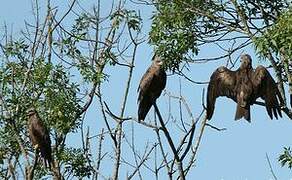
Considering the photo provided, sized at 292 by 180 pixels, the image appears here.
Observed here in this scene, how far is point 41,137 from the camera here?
489 inches

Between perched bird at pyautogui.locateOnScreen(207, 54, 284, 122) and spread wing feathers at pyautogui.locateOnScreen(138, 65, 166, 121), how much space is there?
0.61 metres

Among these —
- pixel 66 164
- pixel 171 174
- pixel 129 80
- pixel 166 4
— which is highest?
pixel 166 4

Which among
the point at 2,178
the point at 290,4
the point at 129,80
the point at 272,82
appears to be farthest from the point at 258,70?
the point at 2,178

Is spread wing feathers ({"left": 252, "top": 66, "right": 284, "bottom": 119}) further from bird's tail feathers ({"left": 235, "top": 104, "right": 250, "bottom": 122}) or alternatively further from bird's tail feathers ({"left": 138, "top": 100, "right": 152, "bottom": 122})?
bird's tail feathers ({"left": 138, "top": 100, "right": 152, "bottom": 122})

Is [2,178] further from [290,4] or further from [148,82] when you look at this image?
[290,4]

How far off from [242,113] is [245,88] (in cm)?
30

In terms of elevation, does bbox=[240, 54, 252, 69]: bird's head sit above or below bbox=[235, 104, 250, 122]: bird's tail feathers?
above

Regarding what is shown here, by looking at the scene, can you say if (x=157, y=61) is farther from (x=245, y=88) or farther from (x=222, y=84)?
(x=245, y=88)

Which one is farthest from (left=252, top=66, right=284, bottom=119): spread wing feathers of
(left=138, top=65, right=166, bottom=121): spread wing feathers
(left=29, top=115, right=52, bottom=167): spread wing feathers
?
(left=29, top=115, right=52, bottom=167): spread wing feathers

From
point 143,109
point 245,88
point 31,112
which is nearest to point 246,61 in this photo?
point 245,88

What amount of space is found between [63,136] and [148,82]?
1624mm

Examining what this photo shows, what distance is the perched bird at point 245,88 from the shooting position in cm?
1117

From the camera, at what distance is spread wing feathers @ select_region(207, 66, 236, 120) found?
1185 centimetres

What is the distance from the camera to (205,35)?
12.9 m
